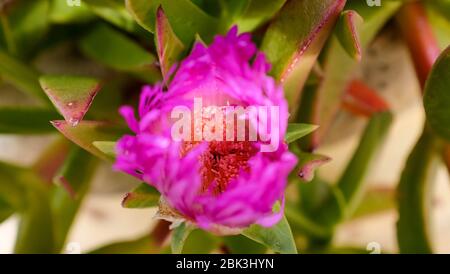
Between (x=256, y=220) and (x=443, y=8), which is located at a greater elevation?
(x=443, y=8)

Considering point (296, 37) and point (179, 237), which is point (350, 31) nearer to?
point (296, 37)

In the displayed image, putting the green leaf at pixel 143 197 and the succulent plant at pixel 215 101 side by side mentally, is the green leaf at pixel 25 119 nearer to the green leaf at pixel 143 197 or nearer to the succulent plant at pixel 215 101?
the succulent plant at pixel 215 101

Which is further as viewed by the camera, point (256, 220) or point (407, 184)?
point (407, 184)

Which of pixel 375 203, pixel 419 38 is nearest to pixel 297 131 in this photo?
pixel 419 38

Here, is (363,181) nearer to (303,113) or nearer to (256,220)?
(303,113)

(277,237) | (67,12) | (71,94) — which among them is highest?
(67,12)

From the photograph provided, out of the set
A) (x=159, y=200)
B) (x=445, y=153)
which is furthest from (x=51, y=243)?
(x=445, y=153)
